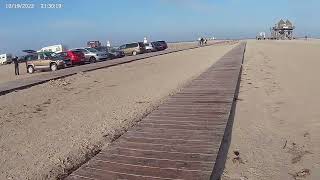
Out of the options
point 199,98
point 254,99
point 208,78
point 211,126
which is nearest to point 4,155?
point 211,126

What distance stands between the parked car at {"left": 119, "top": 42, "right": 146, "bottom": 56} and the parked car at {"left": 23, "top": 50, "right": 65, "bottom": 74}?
54.3ft

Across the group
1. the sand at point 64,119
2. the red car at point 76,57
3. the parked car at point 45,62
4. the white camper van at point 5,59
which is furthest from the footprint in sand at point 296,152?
the white camper van at point 5,59

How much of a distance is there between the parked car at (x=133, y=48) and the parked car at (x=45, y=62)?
16.5 meters

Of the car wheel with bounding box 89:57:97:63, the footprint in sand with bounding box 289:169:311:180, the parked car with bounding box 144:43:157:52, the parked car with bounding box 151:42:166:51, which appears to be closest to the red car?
the car wheel with bounding box 89:57:97:63

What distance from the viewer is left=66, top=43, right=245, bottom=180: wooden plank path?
5.83m

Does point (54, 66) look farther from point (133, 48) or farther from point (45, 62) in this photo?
point (133, 48)

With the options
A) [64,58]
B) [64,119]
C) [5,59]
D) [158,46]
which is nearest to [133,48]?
[158,46]

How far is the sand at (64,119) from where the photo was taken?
741 cm

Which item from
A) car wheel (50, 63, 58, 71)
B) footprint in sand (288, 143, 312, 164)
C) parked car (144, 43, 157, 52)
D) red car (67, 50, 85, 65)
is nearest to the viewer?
footprint in sand (288, 143, 312, 164)

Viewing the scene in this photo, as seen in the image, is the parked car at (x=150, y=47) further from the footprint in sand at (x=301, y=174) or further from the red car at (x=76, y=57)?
the footprint in sand at (x=301, y=174)

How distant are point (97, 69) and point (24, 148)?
60.8ft

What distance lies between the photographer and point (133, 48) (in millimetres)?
52031

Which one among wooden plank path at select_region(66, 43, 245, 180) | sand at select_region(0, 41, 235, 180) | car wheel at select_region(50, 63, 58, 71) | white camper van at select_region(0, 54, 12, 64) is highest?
wooden plank path at select_region(66, 43, 245, 180)

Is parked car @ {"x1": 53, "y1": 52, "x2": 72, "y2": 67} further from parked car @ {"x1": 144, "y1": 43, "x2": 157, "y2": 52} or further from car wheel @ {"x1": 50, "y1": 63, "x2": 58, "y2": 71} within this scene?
parked car @ {"x1": 144, "y1": 43, "x2": 157, "y2": 52}
